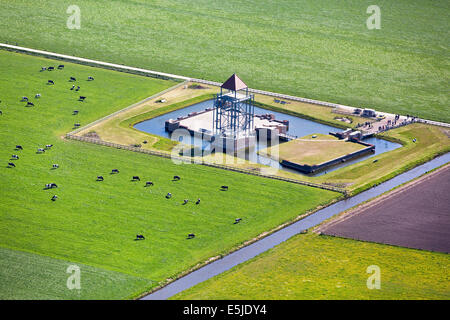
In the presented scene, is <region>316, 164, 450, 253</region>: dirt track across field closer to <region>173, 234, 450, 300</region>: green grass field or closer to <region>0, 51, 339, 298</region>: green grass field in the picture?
<region>173, 234, 450, 300</region>: green grass field

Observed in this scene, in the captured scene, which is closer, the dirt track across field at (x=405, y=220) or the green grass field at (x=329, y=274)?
the green grass field at (x=329, y=274)

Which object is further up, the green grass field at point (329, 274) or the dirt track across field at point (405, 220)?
the dirt track across field at point (405, 220)

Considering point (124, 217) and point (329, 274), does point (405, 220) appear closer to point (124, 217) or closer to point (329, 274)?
point (329, 274)

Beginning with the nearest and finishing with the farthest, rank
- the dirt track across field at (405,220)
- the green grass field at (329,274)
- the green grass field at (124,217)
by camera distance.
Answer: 1. the green grass field at (329,274)
2. the green grass field at (124,217)
3. the dirt track across field at (405,220)

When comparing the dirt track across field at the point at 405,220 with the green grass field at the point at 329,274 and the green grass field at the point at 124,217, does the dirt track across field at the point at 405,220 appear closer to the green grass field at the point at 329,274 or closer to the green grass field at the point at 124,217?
the green grass field at the point at 329,274

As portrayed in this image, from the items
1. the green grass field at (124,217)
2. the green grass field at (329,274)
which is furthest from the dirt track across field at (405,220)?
the green grass field at (124,217)

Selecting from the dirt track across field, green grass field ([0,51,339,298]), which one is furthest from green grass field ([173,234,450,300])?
green grass field ([0,51,339,298])

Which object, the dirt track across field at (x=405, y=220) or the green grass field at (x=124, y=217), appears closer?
the green grass field at (x=124, y=217)

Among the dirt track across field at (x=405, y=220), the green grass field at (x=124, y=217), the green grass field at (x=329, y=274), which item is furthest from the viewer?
the dirt track across field at (x=405, y=220)
